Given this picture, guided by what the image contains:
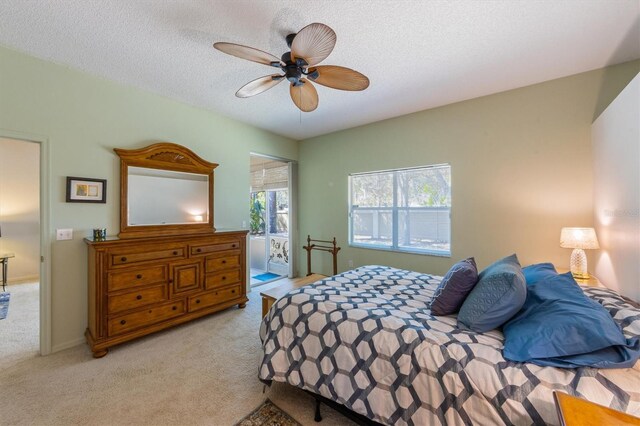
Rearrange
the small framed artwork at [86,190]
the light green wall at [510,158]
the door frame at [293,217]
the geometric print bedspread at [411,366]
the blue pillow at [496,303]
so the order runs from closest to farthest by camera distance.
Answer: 1. the geometric print bedspread at [411,366]
2. the blue pillow at [496,303]
3. the small framed artwork at [86,190]
4. the light green wall at [510,158]
5. the door frame at [293,217]

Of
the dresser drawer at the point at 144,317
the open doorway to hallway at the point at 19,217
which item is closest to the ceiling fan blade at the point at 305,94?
the dresser drawer at the point at 144,317

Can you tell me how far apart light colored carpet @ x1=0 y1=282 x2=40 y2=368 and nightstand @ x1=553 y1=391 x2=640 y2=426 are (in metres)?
3.73

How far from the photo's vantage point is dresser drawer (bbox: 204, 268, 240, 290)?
3.10m

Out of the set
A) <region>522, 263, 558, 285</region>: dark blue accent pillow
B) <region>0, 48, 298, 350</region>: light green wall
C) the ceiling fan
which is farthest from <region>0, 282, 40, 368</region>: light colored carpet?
<region>522, 263, 558, 285</region>: dark blue accent pillow

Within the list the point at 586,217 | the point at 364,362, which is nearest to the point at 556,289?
the point at 364,362

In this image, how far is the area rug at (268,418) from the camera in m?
1.60

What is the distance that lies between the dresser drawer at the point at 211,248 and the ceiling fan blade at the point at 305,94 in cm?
197

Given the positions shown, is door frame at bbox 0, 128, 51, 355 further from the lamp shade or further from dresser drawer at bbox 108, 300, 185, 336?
the lamp shade

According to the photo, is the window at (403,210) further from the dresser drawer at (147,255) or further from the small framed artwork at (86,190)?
the small framed artwork at (86,190)

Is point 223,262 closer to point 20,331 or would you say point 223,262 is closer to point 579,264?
point 20,331

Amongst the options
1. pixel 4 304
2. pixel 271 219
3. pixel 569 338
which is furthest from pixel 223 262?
pixel 569 338

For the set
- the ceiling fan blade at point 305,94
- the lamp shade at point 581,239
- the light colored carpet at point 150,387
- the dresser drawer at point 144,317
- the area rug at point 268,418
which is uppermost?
the ceiling fan blade at point 305,94

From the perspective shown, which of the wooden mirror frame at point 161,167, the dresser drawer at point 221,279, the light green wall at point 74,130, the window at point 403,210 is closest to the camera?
the light green wall at point 74,130

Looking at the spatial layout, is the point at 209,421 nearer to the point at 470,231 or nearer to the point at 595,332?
the point at 595,332
